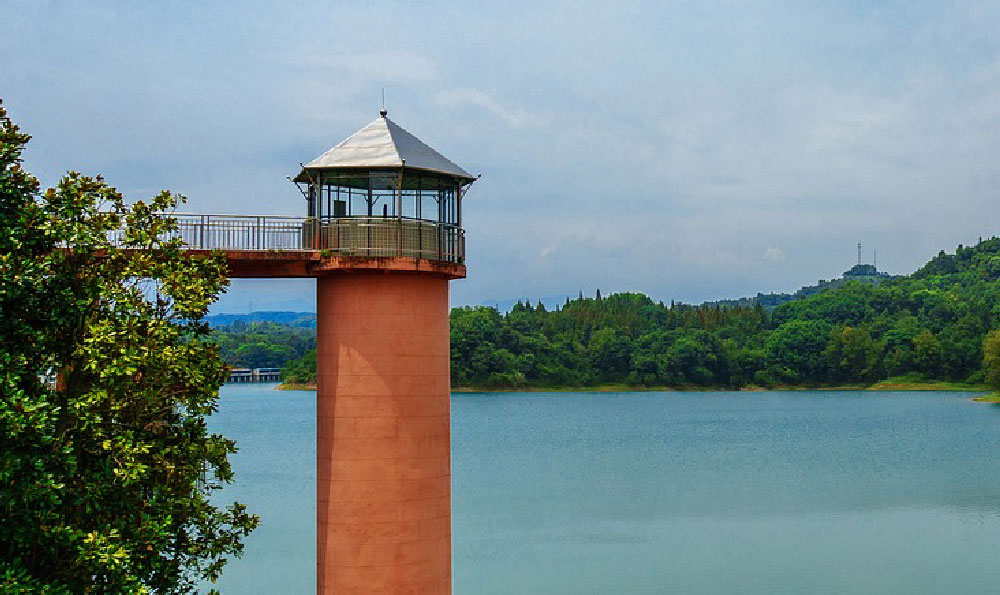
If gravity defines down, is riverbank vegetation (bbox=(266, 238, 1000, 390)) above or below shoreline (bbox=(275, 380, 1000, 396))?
above

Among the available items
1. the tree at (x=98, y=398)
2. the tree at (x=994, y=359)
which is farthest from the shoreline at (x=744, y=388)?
the tree at (x=98, y=398)

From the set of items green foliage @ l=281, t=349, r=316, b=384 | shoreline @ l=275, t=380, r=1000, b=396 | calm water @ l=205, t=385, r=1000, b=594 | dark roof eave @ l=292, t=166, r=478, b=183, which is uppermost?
dark roof eave @ l=292, t=166, r=478, b=183

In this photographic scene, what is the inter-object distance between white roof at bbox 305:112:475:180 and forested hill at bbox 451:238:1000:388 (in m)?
117

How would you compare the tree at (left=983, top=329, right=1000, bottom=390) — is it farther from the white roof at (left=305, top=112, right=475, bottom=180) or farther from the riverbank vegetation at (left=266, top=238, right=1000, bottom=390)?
the white roof at (left=305, top=112, right=475, bottom=180)

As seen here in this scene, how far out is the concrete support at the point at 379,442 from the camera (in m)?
17.6

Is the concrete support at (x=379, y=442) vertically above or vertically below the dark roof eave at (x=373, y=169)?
below

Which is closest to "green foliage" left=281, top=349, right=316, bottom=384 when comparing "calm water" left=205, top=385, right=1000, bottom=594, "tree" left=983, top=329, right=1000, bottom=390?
"calm water" left=205, top=385, right=1000, bottom=594

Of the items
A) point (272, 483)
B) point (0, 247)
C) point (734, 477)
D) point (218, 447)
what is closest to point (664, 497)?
point (734, 477)

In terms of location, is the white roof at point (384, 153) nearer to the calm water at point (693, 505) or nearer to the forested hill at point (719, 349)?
the calm water at point (693, 505)

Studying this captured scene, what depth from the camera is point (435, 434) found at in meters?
18.2

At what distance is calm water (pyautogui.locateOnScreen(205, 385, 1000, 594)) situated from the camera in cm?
3428

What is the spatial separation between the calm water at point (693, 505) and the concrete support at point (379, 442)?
15310 mm

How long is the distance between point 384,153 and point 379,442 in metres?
5.30

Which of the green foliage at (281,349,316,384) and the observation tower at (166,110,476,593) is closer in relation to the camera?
the observation tower at (166,110,476,593)
